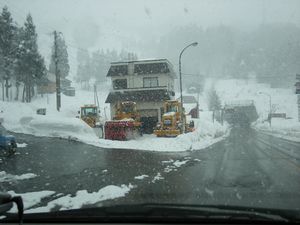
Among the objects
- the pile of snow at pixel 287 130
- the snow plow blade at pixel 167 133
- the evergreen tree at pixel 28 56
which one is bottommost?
the pile of snow at pixel 287 130

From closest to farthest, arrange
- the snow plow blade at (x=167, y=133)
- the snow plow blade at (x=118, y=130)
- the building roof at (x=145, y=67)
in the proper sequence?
1. the snow plow blade at (x=118, y=130)
2. the snow plow blade at (x=167, y=133)
3. the building roof at (x=145, y=67)

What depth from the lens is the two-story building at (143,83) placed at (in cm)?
4431

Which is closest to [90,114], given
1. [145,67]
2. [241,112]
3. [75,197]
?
[145,67]

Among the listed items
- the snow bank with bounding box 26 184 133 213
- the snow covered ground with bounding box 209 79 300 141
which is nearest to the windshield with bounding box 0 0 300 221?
the snow bank with bounding box 26 184 133 213

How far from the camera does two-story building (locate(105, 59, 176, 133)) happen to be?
44312 millimetres

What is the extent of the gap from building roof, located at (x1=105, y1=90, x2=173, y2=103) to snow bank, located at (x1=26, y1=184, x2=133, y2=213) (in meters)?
33.5

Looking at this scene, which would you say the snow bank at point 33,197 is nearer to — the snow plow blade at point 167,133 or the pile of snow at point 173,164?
the pile of snow at point 173,164

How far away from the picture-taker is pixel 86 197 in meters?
9.23

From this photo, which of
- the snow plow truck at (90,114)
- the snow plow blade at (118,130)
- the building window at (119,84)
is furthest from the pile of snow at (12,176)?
the building window at (119,84)

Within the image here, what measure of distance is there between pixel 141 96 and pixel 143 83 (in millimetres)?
2837

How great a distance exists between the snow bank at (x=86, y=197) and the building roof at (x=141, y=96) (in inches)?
1320

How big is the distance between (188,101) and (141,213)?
97.1m

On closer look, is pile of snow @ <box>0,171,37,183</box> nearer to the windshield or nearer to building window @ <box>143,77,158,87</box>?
the windshield

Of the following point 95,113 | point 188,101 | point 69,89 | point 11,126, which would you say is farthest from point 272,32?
point 11,126
